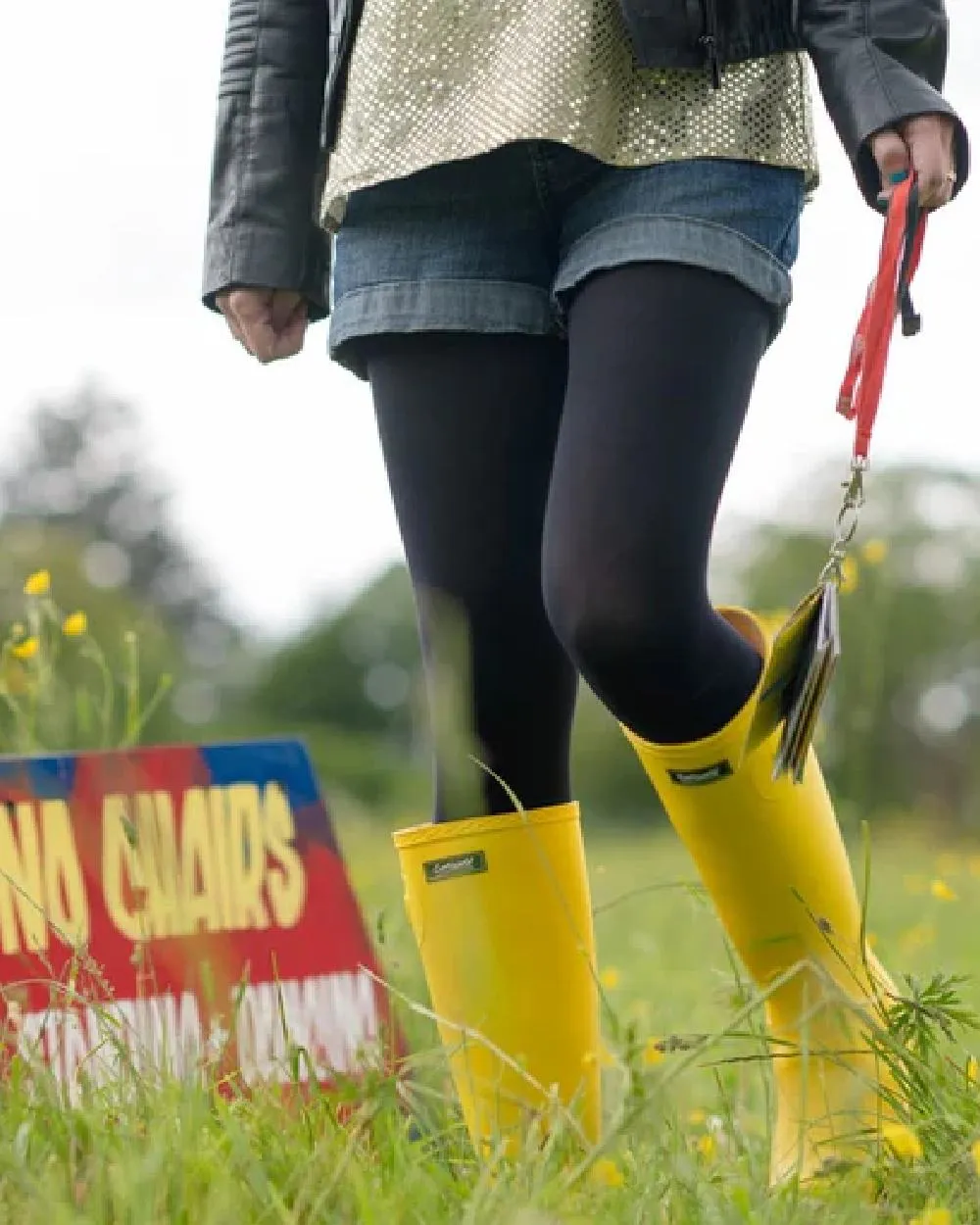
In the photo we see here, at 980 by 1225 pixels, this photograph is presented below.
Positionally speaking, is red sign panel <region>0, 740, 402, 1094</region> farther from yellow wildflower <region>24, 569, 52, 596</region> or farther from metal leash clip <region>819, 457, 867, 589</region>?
metal leash clip <region>819, 457, 867, 589</region>

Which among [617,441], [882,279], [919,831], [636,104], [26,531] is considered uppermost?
[26,531]

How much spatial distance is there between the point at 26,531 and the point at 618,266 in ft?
134

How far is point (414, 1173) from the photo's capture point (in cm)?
129

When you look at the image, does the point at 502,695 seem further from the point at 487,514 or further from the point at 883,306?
the point at 883,306

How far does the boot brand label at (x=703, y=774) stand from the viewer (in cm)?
163

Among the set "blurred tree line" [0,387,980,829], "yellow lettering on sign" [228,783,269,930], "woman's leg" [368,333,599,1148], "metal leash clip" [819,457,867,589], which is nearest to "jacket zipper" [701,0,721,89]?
"woman's leg" [368,333,599,1148]

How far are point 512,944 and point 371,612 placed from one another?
4094 centimetres

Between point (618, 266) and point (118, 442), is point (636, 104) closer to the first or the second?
point (618, 266)

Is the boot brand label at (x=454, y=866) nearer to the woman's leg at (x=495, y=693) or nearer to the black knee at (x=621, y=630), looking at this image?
the woman's leg at (x=495, y=693)

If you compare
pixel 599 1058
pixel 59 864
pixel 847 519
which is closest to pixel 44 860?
pixel 59 864

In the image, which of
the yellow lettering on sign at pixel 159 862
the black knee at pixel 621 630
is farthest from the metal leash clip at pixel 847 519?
the yellow lettering on sign at pixel 159 862

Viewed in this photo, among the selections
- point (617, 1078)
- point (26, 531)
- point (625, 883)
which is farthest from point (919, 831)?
point (26, 531)

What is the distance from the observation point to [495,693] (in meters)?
1.71

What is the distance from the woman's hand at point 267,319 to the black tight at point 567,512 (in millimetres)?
221
